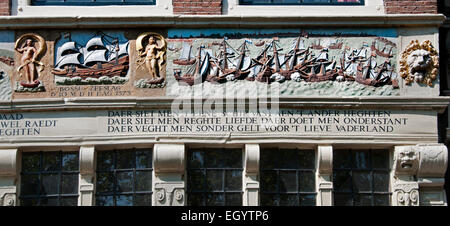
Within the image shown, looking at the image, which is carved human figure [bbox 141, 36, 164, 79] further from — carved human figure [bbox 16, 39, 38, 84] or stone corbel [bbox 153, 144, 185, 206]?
carved human figure [bbox 16, 39, 38, 84]

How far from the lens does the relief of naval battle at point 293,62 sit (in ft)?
85.4

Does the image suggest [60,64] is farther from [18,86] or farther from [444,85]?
[444,85]

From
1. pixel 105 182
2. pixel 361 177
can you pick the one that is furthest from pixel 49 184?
pixel 361 177

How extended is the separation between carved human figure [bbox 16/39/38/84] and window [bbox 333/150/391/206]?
6.66 metres

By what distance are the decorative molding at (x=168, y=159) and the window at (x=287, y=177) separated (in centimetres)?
174

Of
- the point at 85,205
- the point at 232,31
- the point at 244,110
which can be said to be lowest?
the point at 85,205

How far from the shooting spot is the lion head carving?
85.5 ft

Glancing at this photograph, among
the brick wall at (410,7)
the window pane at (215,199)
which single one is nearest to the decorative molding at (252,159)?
the window pane at (215,199)

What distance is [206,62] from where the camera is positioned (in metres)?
26.1

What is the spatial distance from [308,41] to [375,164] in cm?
301

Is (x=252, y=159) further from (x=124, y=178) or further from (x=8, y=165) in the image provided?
(x=8, y=165)

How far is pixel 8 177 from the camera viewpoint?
83.7ft

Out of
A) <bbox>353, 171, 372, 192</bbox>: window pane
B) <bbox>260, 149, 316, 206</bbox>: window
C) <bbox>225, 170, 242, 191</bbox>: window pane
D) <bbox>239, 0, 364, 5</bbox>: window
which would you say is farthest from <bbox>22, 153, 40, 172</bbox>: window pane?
<bbox>353, 171, 372, 192</bbox>: window pane

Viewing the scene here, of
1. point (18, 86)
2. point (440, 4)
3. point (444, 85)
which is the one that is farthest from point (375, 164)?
point (18, 86)
